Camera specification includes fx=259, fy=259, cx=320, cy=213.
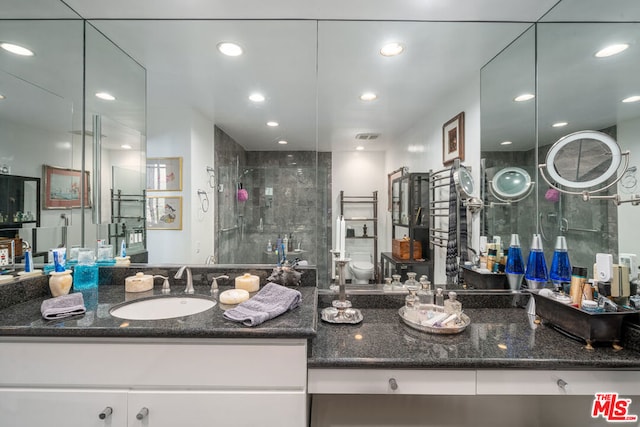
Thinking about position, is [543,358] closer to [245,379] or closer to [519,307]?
[519,307]

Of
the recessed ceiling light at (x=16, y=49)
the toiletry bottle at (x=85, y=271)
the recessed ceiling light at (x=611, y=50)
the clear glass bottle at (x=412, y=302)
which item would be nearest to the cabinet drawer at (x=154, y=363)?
the toiletry bottle at (x=85, y=271)

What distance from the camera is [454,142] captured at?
1570 mm

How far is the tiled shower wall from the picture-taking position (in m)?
1.64

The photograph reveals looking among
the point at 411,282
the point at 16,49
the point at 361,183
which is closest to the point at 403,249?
the point at 411,282

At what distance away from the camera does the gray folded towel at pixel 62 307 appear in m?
1.04

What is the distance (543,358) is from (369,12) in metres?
1.77

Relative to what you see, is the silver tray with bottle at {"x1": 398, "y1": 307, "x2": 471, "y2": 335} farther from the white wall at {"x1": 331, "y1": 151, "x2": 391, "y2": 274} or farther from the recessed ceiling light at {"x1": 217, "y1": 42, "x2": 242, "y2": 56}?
the recessed ceiling light at {"x1": 217, "y1": 42, "x2": 242, "y2": 56}

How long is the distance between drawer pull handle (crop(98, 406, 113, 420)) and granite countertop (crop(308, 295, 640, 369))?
75 centimetres

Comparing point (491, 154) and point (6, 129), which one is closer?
point (6, 129)

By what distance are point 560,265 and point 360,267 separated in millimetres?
1065

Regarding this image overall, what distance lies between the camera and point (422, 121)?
1598 mm

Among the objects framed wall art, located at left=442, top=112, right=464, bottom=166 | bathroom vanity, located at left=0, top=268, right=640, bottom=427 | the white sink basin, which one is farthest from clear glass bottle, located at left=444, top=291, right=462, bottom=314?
the white sink basin

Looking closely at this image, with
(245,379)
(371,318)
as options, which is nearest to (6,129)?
(245,379)

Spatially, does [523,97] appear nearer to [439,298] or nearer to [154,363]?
[439,298]
